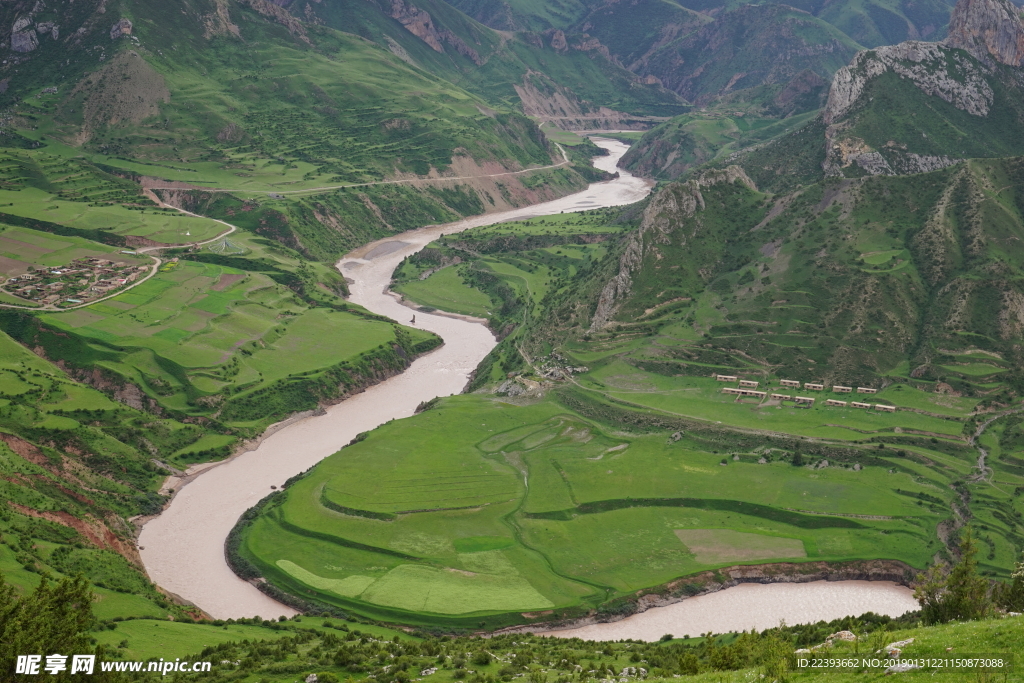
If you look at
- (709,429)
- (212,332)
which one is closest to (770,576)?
(709,429)

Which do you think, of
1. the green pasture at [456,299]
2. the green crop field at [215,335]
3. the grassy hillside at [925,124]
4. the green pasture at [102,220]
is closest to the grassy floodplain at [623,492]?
the green crop field at [215,335]

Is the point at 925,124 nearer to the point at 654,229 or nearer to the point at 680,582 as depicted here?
the point at 654,229

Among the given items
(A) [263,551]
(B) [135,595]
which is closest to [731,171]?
(A) [263,551]

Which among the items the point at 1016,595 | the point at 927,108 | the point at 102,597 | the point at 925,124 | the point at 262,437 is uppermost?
the point at 927,108

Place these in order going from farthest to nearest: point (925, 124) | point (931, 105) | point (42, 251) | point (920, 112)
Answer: point (931, 105) < point (920, 112) < point (925, 124) < point (42, 251)

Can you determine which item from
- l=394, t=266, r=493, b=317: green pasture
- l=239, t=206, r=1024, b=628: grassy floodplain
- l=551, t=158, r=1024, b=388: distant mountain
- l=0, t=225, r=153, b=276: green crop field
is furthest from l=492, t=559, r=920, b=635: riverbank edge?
l=0, t=225, r=153, b=276: green crop field

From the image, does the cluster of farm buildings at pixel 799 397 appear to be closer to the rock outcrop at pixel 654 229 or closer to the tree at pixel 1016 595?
the rock outcrop at pixel 654 229

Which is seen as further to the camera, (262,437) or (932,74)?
(932,74)
